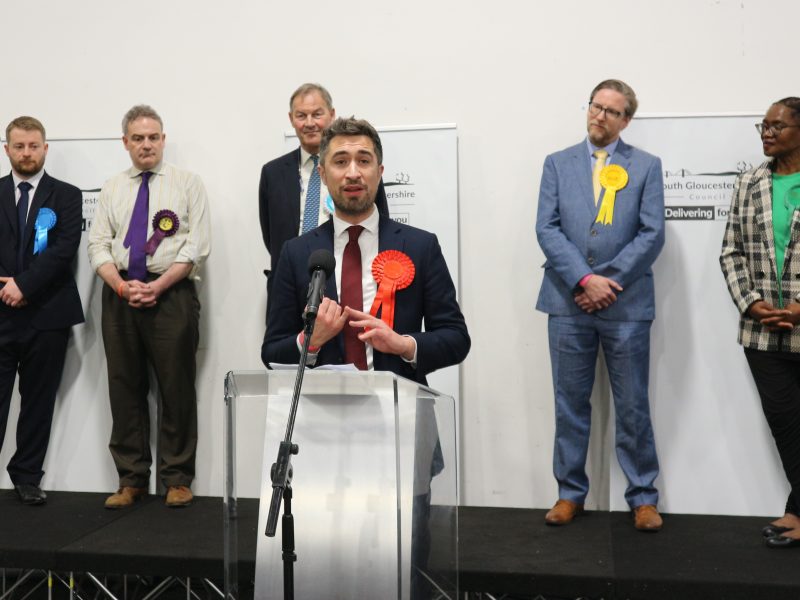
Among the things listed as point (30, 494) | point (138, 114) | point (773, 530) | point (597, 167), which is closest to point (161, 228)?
point (138, 114)

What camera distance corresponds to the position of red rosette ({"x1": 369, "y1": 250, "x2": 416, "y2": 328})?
267 cm

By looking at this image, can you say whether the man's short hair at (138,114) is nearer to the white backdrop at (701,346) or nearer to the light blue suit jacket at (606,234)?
the light blue suit jacket at (606,234)

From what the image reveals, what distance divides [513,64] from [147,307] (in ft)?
7.27

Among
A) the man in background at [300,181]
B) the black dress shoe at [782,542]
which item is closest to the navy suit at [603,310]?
the black dress shoe at [782,542]

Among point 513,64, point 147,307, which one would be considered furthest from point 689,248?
point 147,307

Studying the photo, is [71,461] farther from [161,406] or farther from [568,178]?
[568,178]

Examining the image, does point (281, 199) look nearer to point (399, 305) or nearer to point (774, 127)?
point (399, 305)

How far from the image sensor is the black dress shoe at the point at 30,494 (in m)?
4.61

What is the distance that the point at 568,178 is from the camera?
424 cm

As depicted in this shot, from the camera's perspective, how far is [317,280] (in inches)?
83.4

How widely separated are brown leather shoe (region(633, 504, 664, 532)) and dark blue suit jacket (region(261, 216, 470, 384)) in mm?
1761

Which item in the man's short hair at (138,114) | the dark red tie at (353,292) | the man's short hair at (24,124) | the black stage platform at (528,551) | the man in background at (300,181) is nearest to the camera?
the dark red tie at (353,292)

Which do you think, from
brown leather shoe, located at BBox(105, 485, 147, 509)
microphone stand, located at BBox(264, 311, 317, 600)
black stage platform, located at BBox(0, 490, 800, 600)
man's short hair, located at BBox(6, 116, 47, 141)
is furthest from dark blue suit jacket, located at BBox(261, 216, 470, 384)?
man's short hair, located at BBox(6, 116, 47, 141)

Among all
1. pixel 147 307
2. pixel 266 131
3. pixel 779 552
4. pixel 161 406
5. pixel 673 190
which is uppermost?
pixel 266 131
